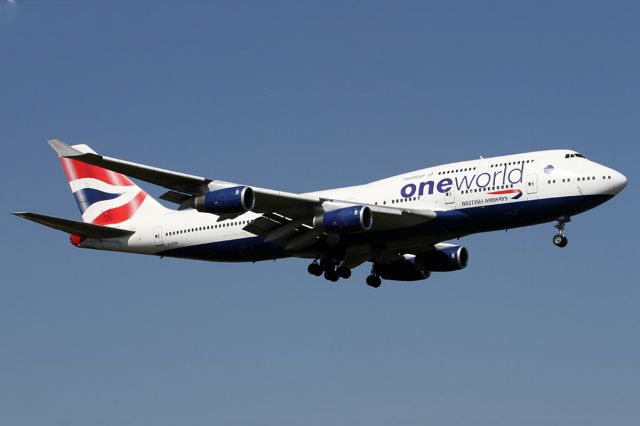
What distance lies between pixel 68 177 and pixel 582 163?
27.4 m

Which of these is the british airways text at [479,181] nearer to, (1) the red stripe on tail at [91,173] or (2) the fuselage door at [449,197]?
(2) the fuselage door at [449,197]

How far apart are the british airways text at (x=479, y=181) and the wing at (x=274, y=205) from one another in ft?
4.33

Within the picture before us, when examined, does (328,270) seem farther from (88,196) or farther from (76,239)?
(88,196)

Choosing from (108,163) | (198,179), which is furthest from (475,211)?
(108,163)

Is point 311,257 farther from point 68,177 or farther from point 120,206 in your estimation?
point 68,177

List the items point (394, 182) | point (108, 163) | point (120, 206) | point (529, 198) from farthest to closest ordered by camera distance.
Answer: point (120, 206) < point (394, 182) < point (529, 198) < point (108, 163)

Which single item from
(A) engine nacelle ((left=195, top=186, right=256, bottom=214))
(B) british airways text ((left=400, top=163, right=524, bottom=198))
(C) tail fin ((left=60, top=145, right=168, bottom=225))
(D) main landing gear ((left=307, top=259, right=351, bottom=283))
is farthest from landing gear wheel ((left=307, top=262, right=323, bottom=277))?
(C) tail fin ((left=60, top=145, right=168, bottom=225))

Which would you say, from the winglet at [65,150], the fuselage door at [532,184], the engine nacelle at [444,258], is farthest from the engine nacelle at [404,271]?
the winglet at [65,150]

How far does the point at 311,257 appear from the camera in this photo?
160ft

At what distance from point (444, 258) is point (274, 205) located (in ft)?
34.4

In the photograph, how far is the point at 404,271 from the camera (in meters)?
52.7

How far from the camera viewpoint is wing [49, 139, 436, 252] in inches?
1638

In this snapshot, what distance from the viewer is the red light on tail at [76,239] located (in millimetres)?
52125

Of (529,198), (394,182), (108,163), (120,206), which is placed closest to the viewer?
(108,163)
